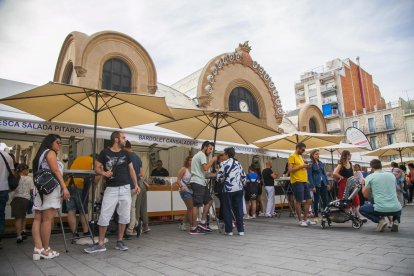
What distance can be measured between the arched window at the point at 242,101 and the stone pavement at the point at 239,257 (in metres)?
11.8

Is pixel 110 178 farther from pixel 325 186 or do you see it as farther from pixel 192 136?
pixel 325 186

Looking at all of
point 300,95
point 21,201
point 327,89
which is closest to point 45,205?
point 21,201

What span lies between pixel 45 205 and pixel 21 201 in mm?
2420

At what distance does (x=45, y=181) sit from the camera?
411 cm

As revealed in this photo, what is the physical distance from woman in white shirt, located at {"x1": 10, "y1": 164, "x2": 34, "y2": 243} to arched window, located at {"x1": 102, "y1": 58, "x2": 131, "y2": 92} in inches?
273

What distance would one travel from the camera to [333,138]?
31.7ft

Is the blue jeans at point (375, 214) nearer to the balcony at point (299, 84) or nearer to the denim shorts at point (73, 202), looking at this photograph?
the denim shorts at point (73, 202)

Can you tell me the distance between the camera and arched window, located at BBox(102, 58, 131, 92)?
12578 mm

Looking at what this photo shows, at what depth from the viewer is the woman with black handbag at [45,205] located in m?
4.05

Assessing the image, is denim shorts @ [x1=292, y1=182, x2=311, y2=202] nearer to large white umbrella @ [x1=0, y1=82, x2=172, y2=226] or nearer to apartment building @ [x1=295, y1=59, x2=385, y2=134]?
large white umbrella @ [x1=0, y1=82, x2=172, y2=226]

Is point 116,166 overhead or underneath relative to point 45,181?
overhead

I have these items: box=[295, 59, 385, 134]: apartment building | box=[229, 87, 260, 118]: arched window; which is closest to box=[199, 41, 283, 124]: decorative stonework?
box=[229, 87, 260, 118]: arched window

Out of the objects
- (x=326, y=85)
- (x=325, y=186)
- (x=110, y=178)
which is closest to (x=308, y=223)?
(x=325, y=186)

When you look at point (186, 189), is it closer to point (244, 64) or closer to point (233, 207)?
point (233, 207)
